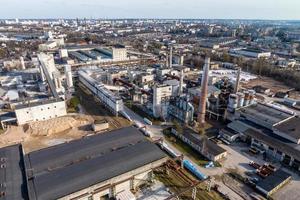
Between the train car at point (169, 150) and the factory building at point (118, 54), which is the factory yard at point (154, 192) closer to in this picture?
the train car at point (169, 150)

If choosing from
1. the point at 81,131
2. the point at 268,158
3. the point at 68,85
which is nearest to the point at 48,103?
the point at 81,131

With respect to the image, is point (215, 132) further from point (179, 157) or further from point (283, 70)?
point (283, 70)

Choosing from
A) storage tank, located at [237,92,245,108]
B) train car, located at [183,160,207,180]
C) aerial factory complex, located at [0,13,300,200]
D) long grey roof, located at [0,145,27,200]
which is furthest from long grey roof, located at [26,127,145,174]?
storage tank, located at [237,92,245,108]

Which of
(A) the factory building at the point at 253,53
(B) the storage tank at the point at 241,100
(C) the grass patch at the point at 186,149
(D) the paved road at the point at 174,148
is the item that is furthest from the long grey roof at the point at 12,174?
(A) the factory building at the point at 253,53

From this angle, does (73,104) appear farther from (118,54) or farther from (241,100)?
(118,54)

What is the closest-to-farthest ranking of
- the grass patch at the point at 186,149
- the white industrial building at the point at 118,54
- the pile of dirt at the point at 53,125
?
the grass patch at the point at 186,149 < the pile of dirt at the point at 53,125 < the white industrial building at the point at 118,54

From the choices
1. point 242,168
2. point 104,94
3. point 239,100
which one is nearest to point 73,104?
point 104,94

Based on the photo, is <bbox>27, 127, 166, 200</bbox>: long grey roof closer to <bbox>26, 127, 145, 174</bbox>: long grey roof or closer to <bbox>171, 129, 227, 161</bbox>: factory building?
<bbox>26, 127, 145, 174</bbox>: long grey roof
